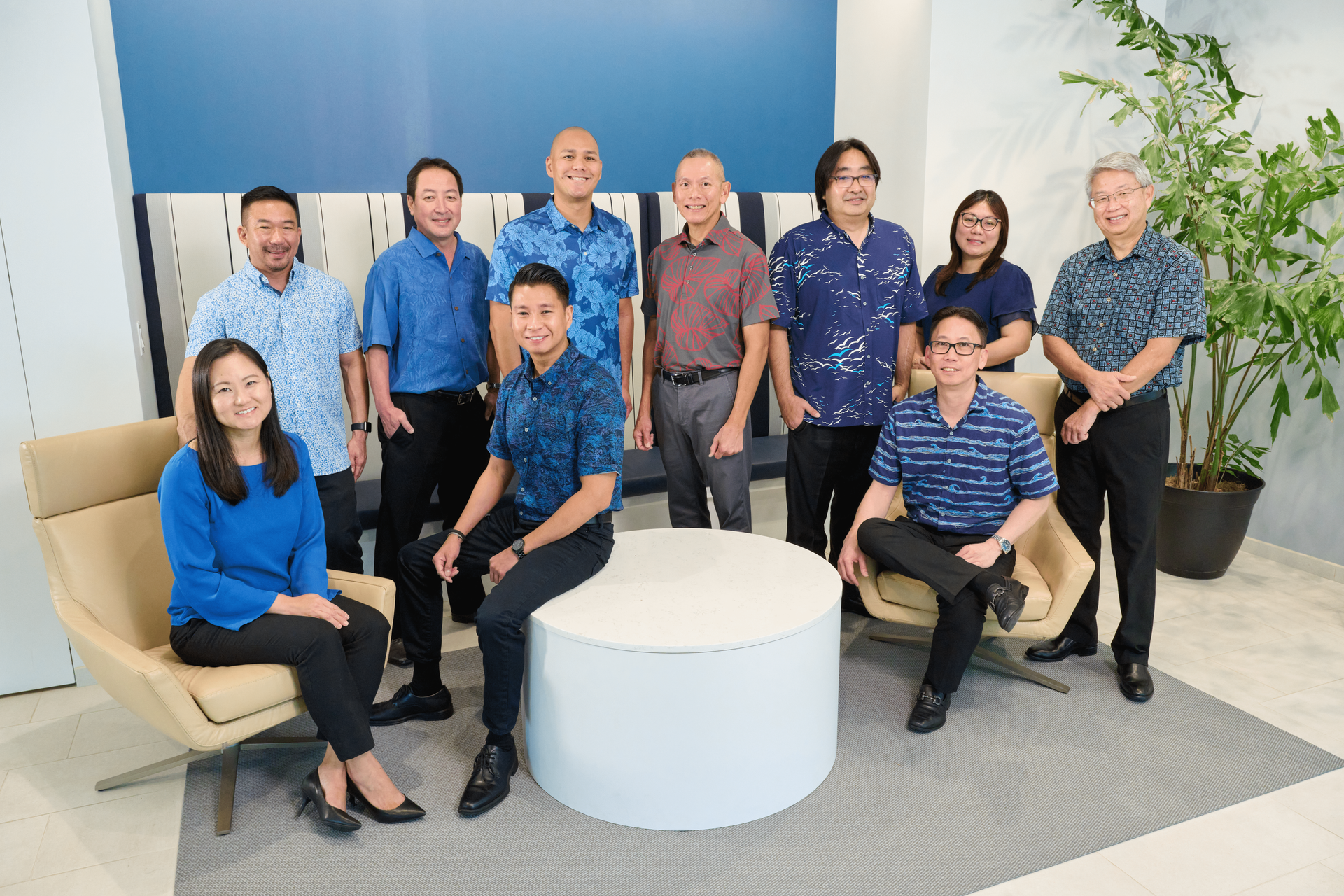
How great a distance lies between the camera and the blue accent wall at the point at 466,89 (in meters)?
3.54

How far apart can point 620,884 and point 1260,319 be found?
305 cm

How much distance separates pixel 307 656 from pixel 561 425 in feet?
2.73

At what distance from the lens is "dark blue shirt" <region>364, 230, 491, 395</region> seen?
9.88 feet

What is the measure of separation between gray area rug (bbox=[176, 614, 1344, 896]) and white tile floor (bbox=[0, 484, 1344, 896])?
0.06 metres

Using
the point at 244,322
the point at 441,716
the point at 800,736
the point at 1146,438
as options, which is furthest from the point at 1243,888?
the point at 244,322

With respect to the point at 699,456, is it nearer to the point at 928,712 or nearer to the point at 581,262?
the point at 581,262

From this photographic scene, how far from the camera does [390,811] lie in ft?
7.36

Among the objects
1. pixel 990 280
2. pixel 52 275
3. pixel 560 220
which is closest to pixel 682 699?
pixel 560 220

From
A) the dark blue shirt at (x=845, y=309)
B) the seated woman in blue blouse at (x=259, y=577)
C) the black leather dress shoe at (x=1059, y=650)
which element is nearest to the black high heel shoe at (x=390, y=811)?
the seated woman in blue blouse at (x=259, y=577)

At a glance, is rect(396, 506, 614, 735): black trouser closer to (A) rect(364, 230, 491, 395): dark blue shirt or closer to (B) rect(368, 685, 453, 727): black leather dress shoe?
(B) rect(368, 685, 453, 727): black leather dress shoe

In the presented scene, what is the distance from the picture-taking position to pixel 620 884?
203cm

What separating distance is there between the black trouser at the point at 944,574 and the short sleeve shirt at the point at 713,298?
2.49 ft

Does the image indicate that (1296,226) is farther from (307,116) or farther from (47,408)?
(47,408)

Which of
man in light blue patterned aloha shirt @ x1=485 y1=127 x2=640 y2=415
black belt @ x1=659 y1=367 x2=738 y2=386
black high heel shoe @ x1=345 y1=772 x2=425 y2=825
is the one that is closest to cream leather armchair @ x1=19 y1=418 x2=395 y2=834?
black high heel shoe @ x1=345 y1=772 x2=425 y2=825
